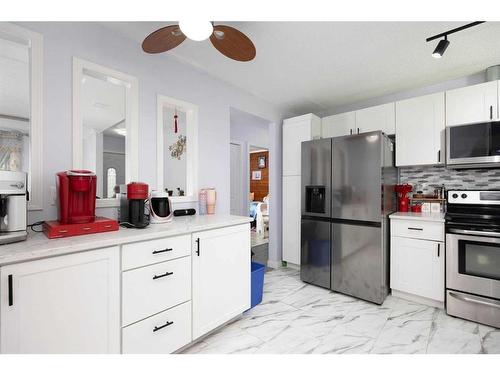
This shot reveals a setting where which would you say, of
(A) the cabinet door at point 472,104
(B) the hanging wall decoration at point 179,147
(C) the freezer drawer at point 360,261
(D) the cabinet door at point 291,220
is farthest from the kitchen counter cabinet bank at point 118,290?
(A) the cabinet door at point 472,104

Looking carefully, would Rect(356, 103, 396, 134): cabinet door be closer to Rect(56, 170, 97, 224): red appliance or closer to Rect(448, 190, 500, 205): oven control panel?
Rect(448, 190, 500, 205): oven control panel

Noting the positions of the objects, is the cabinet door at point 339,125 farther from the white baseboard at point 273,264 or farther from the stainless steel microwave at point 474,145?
the white baseboard at point 273,264

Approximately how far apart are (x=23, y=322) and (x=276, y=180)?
293cm

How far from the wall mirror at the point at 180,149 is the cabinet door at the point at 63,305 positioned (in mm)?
1055

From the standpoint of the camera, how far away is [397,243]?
251cm

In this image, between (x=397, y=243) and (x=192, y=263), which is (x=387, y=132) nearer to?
(x=397, y=243)

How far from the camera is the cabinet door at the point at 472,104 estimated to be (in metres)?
2.30

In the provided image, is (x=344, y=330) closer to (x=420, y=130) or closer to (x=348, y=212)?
(x=348, y=212)

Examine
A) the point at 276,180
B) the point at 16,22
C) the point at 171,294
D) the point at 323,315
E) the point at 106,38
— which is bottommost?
the point at 323,315

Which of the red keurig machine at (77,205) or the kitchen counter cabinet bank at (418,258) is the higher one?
the red keurig machine at (77,205)

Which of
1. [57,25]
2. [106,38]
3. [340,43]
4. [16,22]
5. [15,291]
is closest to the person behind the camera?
[15,291]

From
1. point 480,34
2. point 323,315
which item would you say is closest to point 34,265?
point 323,315

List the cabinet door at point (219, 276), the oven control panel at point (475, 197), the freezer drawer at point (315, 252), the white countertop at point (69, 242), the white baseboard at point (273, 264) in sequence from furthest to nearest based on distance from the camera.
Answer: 1. the white baseboard at point (273, 264)
2. the freezer drawer at point (315, 252)
3. the oven control panel at point (475, 197)
4. the cabinet door at point (219, 276)
5. the white countertop at point (69, 242)

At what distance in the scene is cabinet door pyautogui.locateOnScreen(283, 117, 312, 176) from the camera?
3232 mm
